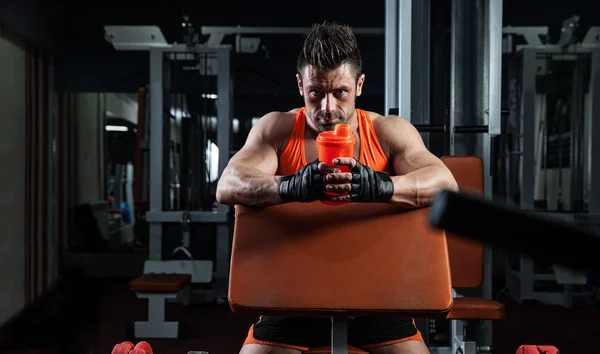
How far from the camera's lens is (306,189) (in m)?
1.21

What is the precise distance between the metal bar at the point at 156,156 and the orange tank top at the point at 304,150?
9.77 ft

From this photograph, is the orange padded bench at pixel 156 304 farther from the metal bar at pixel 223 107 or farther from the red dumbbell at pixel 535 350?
the red dumbbell at pixel 535 350

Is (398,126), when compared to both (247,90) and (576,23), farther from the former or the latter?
(247,90)

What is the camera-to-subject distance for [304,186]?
122cm

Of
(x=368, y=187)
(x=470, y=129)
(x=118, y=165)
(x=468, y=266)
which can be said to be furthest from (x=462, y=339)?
(x=118, y=165)

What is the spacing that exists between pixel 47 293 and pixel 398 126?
4053mm

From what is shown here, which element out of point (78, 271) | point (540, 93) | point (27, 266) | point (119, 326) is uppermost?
point (540, 93)

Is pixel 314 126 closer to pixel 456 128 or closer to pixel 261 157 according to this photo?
pixel 261 157

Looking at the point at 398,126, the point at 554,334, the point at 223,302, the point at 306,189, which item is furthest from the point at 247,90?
the point at 306,189

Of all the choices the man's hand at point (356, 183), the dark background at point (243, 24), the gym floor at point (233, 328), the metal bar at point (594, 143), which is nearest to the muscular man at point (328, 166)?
the man's hand at point (356, 183)

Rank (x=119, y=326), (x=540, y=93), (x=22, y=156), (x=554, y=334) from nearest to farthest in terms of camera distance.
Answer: (x=554, y=334)
(x=119, y=326)
(x=22, y=156)
(x=540, y=93)

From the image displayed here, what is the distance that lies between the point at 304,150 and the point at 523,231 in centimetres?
136

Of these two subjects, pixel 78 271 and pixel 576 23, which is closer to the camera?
pixel 78 271

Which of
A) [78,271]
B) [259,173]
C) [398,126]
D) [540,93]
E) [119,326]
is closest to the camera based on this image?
[78,271]
